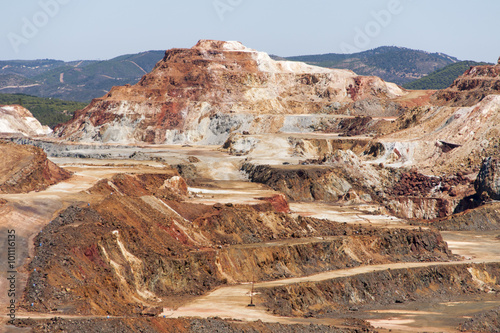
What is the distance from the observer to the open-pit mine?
34219 mm

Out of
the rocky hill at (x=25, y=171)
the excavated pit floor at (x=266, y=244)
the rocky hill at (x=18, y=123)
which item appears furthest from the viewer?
the rocky hill at (x=18, y=123)

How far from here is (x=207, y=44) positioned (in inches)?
6432

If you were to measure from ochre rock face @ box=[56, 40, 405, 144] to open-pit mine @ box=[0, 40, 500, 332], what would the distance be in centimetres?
1572

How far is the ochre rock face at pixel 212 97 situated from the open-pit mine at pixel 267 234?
15718 mm

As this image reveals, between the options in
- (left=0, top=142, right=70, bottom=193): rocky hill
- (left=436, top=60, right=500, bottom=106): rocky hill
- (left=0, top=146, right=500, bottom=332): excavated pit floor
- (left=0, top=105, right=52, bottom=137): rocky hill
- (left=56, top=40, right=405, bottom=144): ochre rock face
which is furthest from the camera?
(left=0, top=105, right=52, bottom=137): rocky hill

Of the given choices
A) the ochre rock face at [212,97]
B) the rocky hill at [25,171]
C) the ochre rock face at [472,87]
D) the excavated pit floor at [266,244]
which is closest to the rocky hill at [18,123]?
the ochre rock face at [212,97]

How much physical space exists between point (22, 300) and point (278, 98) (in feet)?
388

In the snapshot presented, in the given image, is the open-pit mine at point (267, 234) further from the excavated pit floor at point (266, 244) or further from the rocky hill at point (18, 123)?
the rocky hill at point (18, 123)

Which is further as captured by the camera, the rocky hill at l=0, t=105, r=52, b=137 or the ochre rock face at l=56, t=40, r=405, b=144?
the rocky hill at l=0, t=105, r=52, b=137

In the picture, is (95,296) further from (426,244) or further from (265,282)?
(426,244)

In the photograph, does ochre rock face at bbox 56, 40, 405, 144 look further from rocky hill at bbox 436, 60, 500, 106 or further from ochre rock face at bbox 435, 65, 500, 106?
rocky hill at bbox 436, 60, 500, 106

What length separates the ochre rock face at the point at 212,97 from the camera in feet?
438

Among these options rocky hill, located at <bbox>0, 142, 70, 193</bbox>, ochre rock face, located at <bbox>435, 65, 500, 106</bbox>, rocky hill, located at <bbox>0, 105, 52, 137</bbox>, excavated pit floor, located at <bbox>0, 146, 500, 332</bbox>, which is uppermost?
ochre rock face, located at <bbox>435, 65, 500, 106</bbox>

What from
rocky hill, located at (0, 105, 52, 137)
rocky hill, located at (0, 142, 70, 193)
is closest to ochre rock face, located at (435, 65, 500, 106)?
rocky hill, located at (0, 105, 52, 137)
